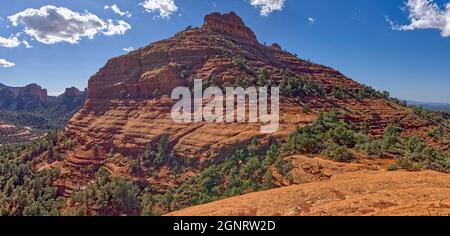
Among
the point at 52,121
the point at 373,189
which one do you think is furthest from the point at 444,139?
the point at 52,121

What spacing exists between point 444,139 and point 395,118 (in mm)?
7159

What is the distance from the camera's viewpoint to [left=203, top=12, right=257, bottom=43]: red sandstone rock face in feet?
242

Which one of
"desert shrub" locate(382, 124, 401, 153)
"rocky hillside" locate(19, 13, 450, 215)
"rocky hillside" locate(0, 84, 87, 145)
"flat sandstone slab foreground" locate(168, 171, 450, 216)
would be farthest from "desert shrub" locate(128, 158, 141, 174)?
"rocky hillside" locate(0, 84, 87, 145)

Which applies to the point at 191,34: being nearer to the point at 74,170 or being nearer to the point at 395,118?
the point at 74,170

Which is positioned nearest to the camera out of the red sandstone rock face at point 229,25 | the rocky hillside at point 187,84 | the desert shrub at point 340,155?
the desert shrub at point 340,155

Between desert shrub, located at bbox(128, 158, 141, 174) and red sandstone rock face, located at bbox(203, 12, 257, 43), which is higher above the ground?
red sandstone rock face, located at bbox(203, 12, 257, 43)

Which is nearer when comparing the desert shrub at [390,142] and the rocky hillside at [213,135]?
the rocky hillside at [213,135]

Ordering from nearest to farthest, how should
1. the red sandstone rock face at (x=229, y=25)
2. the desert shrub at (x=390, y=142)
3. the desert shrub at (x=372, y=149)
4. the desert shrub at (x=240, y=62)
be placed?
the desert shrub at (x=372, y=149) → the desert shrub at (x=390, y=142) → the desert shrub at (x=240, y=62) → the red sandstone rock face at (x=229, y=25)

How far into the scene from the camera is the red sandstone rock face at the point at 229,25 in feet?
242

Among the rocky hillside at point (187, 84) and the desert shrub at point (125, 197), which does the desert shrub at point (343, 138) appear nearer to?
the rocky hillside at point (187, 84)

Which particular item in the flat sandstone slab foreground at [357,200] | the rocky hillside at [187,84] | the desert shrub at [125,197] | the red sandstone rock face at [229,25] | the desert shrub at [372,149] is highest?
the red sandstone rock face at [229,25]

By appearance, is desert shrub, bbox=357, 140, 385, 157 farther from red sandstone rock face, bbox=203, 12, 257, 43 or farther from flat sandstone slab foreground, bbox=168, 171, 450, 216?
red sandstone rock face, bbox=203, 12, 257, 43

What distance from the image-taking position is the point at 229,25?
74875mm

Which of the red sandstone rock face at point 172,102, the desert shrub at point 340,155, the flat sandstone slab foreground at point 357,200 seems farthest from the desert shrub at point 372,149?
the flat sandstone slab foreground at point 357,200
